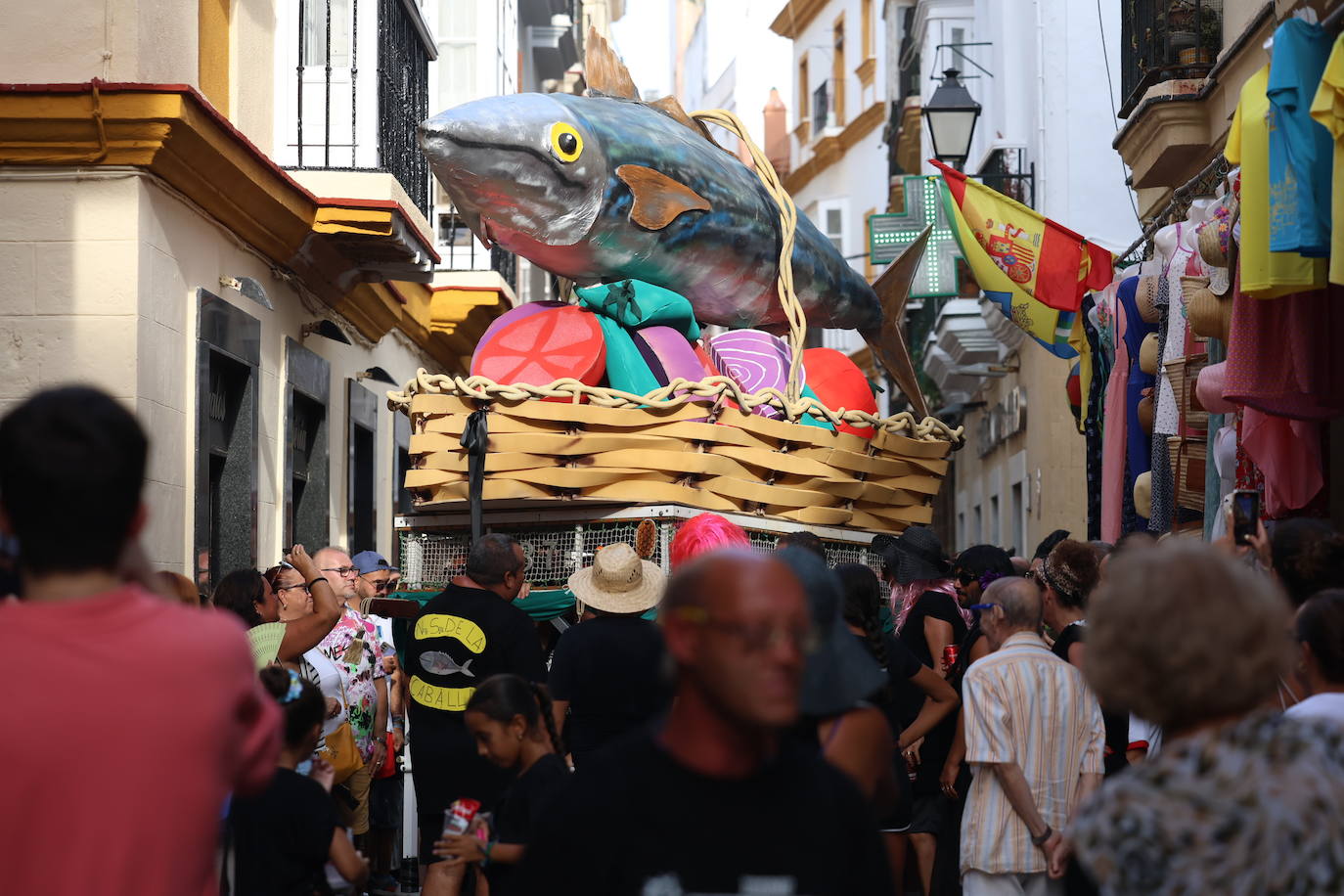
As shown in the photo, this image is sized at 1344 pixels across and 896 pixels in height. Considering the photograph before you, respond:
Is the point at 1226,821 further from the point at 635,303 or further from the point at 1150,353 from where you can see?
the point at 1150,353

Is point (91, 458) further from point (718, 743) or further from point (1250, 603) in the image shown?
point (1250, 603)

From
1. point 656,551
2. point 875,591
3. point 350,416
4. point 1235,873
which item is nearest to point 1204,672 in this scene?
point 1235,873

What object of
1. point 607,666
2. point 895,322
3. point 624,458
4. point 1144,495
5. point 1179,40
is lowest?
point 607,666

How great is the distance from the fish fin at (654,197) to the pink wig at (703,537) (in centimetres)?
134

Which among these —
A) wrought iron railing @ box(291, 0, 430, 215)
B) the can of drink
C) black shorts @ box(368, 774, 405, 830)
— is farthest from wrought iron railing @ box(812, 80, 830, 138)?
the can of drink

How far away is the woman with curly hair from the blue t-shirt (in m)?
2.83

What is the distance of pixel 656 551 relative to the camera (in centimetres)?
693

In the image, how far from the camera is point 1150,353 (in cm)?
791

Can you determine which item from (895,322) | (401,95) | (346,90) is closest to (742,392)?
(895,322)

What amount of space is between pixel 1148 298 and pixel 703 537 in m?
2.54

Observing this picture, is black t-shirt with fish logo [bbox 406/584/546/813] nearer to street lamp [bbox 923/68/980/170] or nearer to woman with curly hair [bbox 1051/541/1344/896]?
woman with curly hair [bbox 1051/541/1344/896]

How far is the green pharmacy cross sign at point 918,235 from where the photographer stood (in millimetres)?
18062

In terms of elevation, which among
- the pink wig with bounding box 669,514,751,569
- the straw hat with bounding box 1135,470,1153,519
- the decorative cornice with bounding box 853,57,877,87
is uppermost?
the decorative cornice with bounding box 853,57,877,87

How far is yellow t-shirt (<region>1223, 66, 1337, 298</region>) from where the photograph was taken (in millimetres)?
5539
